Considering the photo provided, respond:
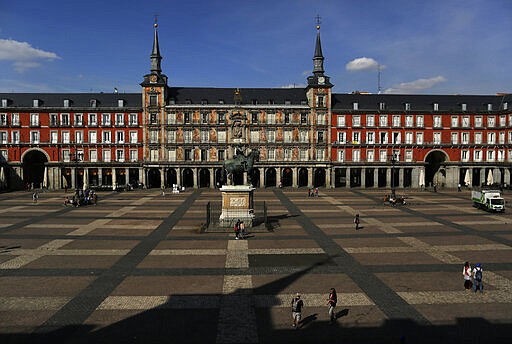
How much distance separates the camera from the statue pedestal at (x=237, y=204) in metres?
34.2

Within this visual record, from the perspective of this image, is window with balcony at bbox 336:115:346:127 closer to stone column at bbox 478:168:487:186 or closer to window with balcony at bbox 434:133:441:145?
window with balcony at bbox 434:133:441:145

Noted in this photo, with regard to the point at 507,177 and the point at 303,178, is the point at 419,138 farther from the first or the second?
the point at 303,178

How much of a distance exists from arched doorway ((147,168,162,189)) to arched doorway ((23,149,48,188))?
20.1 meters

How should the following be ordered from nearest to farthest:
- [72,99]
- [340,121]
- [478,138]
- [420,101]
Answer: [340,121] → [72,99] → [478,138] → [420,101]

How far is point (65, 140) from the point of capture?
7281 cm

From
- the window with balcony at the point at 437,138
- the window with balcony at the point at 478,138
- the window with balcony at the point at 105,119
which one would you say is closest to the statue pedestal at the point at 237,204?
the window with balcony at the point at 105,119

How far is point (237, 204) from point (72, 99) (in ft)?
184

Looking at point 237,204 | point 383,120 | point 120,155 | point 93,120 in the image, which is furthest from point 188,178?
point 237,204

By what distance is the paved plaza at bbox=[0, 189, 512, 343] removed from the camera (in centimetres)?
1455

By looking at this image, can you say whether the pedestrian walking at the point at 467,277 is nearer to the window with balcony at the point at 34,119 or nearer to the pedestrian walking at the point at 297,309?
the pedestrian walking at the point at 297,309

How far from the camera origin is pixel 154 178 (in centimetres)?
7731

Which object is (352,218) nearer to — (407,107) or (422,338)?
(422,338)

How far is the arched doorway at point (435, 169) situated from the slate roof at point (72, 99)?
60765mm

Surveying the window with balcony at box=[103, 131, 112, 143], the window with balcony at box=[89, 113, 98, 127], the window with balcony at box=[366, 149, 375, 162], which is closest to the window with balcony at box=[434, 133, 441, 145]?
the window with balcony at box=[366, 149, 375, 162]
